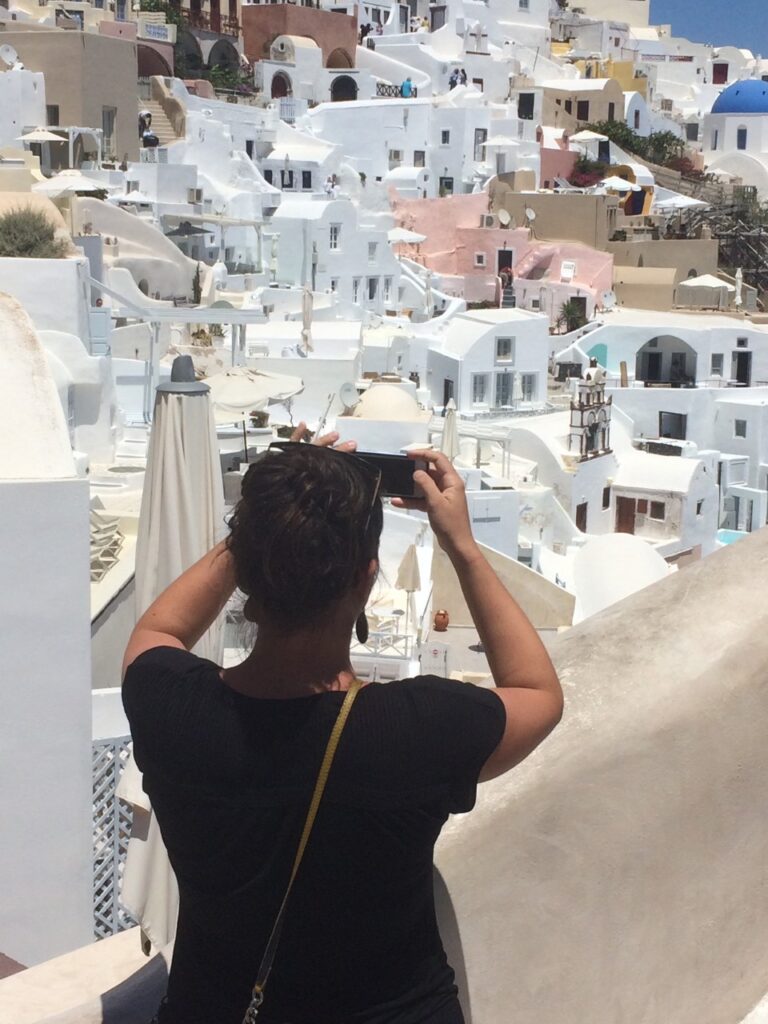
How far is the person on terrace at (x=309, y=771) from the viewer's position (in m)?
1.67

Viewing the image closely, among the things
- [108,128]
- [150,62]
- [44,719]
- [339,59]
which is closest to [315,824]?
[44,719]

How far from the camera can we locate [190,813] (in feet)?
5.65

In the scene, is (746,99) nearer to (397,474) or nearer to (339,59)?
(339,59)

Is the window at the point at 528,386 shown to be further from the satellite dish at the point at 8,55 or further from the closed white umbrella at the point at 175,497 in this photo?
the closed white umbrella at the point at 175,497

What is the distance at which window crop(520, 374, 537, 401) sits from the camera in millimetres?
28500

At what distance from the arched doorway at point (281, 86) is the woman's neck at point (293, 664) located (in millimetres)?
43179

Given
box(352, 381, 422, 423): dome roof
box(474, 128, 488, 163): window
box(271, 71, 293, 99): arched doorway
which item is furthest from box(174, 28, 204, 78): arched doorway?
box(352, 381, 422, 423): dome roof

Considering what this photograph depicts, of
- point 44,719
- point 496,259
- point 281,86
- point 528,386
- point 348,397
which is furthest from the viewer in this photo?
point 281,86

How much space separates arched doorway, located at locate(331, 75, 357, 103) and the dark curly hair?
4492cm

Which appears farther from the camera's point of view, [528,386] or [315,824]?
[528,386]

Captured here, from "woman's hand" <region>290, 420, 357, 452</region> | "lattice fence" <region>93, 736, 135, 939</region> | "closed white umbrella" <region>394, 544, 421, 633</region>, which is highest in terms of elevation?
"woman's hand" <region>290, 420, 357, 452</region>

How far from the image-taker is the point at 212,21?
148ft

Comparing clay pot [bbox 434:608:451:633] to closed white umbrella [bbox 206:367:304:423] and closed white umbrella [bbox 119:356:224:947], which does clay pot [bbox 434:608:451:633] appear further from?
closed white umbrella [bbox 119:356:224:947]

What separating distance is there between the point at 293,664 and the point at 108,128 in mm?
32894
